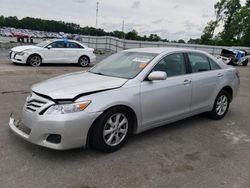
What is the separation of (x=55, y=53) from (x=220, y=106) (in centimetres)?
975

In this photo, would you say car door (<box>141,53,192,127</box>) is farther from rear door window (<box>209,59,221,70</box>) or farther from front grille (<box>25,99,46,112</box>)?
front grille (<box>25,99,46,112</box>)

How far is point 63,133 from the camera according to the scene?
334 centimetres

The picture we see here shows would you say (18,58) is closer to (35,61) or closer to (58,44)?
(35,61)

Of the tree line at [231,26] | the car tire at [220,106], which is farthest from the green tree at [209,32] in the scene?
the car tire at [220,106]

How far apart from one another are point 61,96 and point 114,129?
86 cm

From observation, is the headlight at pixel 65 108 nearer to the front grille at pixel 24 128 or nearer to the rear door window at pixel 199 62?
the front grille at pixel 24 128

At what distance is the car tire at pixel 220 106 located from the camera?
18.1 feet

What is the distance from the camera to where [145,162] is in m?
3.62

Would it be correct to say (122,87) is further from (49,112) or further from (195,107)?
(195,107)

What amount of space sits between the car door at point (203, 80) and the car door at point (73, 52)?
9.68 meters

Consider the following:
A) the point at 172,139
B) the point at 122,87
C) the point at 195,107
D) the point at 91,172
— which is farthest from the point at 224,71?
the point at 91,172

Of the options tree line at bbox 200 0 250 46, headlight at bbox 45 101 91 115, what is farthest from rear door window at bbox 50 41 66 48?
tree line at bbox 200 0 250 46

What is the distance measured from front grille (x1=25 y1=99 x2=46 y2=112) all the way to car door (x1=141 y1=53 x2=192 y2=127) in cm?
142

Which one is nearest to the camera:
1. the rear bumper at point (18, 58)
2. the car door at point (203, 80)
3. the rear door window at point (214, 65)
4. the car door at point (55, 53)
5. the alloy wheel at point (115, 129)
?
the alloy wheel at point (115, 129)
